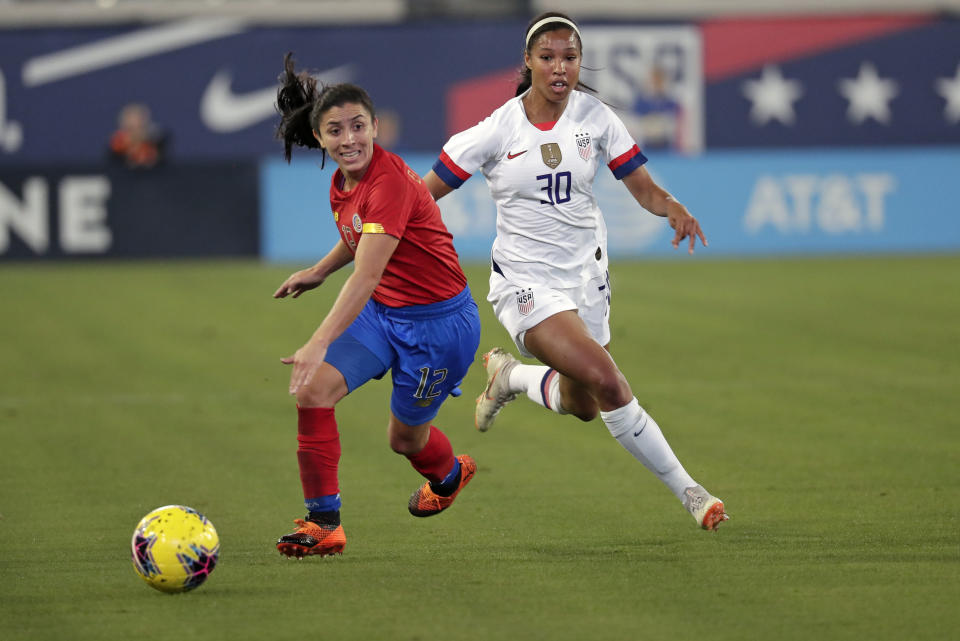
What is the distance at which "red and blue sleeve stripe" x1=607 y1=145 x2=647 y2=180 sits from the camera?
7.23 meters

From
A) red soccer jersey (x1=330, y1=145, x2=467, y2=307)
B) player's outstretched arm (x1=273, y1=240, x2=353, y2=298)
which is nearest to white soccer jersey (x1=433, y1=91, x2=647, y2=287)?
red soccer jersey (x1=330, y1=145, x2=467, y2=307)

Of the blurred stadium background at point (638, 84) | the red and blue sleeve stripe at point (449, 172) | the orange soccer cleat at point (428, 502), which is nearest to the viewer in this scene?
the orange soccer cleat at point (428, 502)

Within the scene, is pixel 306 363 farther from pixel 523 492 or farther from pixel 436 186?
pixel 523 492

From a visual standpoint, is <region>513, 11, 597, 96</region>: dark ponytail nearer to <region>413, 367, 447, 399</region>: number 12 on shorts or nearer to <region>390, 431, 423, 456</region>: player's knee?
<region>413, 367, 447, 399</region>: number 12 on shorts

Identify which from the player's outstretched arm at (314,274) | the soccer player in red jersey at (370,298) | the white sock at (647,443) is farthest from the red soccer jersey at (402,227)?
the white sock at (647,443)

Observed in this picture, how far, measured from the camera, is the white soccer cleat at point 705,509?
253 inches

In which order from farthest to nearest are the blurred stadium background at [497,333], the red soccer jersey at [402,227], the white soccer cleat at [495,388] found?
the white soccer cleat at [495,388], the red soccer jersey at [402,227], the blurred stadium background at [497,333]

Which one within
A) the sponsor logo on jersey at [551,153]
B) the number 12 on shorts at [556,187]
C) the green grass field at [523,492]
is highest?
the sponsor logo on jersey at [551,153]

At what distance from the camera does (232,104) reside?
1020 inches

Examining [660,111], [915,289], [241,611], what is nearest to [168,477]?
[241,611]

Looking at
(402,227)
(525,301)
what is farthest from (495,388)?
(402,227)

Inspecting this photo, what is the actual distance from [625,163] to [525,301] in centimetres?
79

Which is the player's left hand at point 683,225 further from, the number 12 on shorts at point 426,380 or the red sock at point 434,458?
the red sock at point 434,458

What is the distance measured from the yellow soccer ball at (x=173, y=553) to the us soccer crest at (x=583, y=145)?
253cm
